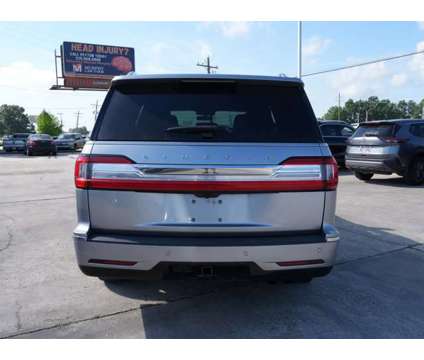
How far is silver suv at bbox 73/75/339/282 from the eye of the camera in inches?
98.7

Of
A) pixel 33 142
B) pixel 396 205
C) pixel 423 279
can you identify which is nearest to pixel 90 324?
pixel 423 279

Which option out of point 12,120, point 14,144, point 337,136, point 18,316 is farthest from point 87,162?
point 12,120

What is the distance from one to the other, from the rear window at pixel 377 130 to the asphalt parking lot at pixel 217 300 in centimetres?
523

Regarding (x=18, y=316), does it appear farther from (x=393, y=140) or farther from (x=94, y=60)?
(x=94, y=60)

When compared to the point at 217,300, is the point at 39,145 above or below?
above

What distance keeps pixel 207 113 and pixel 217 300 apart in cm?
170

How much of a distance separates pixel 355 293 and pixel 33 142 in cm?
2832

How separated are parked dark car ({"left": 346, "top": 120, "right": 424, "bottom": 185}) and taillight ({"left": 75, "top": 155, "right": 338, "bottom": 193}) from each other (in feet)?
26.5

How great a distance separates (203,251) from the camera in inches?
97.5

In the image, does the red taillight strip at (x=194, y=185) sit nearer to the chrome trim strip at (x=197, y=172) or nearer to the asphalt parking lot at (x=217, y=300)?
the chrome trim strip at (x=197, y=172)

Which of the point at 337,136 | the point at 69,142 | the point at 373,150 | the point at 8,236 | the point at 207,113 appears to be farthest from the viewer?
the point at 69,142

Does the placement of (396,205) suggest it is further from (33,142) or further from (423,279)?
(33,142)

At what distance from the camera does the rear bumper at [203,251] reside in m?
2.48
